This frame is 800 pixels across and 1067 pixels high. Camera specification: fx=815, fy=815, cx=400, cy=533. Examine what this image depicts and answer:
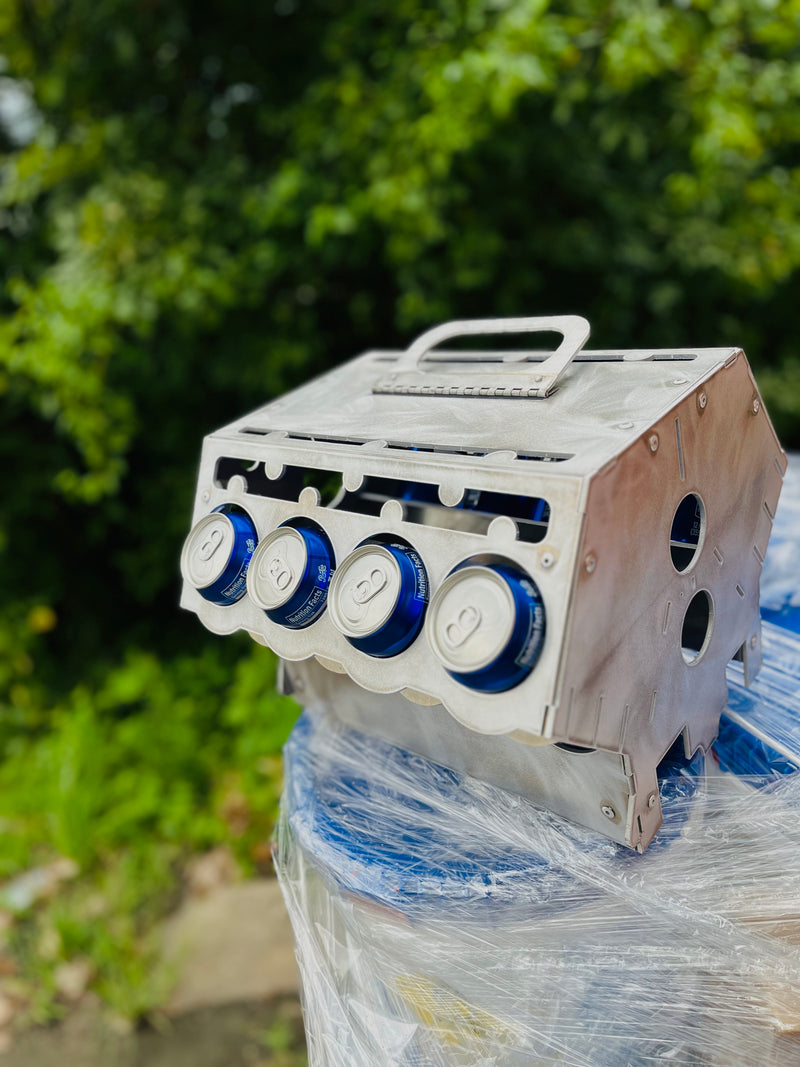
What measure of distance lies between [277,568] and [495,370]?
43cm

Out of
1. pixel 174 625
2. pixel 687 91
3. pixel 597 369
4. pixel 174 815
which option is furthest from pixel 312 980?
pixel 174 625

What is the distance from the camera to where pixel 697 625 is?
1148 mm

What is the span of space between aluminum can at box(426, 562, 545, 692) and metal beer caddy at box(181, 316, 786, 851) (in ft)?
0.05

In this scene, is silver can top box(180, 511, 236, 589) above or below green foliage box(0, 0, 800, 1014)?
below

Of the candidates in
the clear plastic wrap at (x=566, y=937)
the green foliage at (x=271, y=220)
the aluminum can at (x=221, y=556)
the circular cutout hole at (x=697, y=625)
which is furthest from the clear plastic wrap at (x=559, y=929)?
the green foliage at (x=271, y=220)

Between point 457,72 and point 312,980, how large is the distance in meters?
2.10

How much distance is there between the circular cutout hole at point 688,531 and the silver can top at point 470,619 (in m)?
0.29

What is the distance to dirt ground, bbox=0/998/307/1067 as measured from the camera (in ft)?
7.00

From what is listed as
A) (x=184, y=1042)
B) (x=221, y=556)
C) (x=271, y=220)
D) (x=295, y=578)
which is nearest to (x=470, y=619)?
(x=295, y=578)

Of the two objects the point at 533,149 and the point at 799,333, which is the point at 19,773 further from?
the point at 799,333

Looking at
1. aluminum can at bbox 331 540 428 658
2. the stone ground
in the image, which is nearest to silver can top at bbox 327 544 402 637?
aluminum can at bbox 331 540 428 658

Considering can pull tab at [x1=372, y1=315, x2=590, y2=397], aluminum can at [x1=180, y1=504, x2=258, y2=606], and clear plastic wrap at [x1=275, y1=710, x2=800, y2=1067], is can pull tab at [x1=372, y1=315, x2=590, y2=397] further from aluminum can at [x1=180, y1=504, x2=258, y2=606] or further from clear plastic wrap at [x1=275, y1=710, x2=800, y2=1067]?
clear plastic wrap at [x1=275, y1=710, x2=800, y2=1067]

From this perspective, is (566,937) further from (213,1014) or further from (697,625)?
(213,1014)

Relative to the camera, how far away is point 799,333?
397cm
